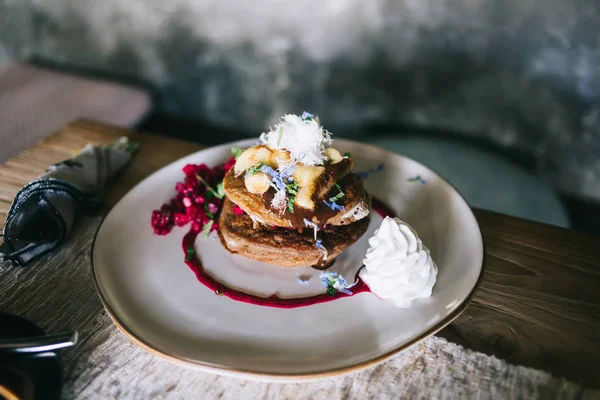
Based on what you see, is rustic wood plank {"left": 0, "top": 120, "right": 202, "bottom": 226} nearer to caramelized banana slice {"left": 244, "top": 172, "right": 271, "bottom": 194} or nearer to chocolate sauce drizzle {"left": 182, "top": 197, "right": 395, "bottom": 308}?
chocolate sauce drizzle {"left": 182, "top": 197, "right": 395, "bottom": 308}

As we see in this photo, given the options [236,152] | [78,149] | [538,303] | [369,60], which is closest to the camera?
[538,303]

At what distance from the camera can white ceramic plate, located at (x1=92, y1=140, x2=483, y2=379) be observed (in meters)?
1.57

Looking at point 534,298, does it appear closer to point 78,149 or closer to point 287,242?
point 287,242

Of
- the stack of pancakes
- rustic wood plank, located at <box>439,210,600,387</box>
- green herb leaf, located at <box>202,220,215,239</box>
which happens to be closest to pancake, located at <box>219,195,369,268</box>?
the stack of pancakes

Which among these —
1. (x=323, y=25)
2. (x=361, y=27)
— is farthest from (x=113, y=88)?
(x=361, y=27)

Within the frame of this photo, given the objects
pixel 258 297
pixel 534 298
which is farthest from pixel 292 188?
pixel 534 298

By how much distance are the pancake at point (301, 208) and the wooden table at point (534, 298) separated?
1.88 feet

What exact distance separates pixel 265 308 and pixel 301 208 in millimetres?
400

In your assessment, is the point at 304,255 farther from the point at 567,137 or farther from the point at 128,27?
the point at 128,27

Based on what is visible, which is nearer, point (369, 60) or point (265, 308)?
point (265, 308)

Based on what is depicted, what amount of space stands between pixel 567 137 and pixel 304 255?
9.00 ft

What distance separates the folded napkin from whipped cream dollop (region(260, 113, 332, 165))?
1.02 metres

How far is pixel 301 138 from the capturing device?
6.26 feet

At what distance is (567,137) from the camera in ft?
11.9
